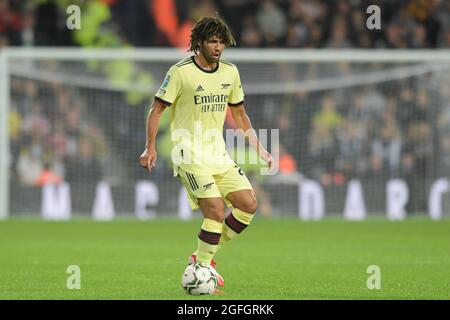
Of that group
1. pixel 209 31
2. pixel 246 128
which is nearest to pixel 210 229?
pixel 246 128

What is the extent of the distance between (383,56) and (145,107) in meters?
4.42

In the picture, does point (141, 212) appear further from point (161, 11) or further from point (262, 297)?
point (262, 297)

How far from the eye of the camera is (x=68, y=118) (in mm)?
20547

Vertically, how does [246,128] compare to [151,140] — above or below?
above

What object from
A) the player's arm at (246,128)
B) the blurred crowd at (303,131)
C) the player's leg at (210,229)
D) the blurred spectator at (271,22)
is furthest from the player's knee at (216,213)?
the blurred spectator at (271,22)

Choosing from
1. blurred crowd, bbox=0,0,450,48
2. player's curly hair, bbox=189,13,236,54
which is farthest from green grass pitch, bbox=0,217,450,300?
blurred crowd, bbox=0,0,450,48

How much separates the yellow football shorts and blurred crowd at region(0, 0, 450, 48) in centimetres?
1356

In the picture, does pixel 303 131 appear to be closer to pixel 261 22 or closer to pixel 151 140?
pixel 261 22

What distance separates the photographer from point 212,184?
873 cm

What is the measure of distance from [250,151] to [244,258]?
8.44 meters

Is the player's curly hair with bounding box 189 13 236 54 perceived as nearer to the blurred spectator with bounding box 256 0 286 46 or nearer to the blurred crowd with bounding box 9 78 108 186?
the blurred crowd with bounding box 9 78 108 186

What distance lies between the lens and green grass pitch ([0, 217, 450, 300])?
880cm
